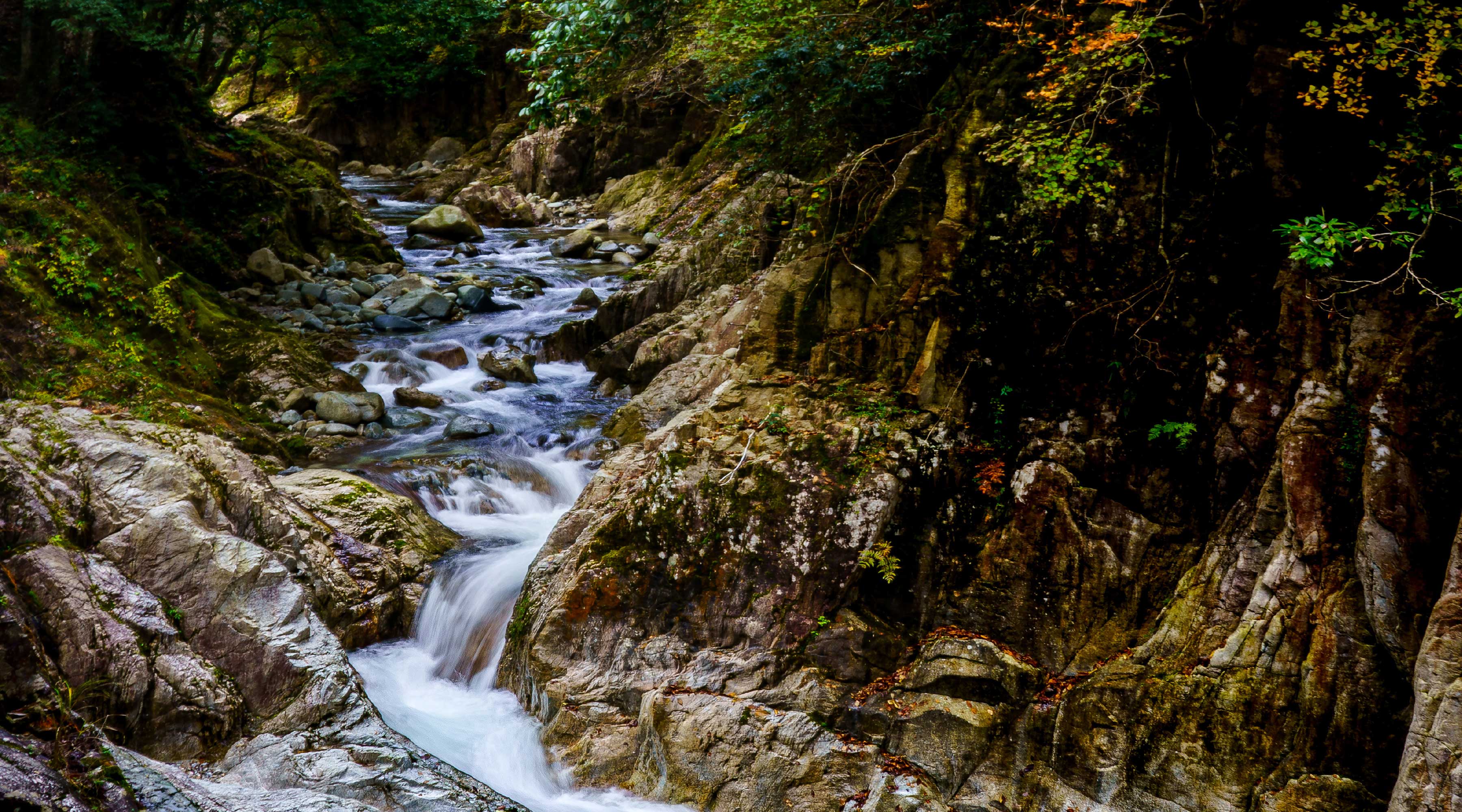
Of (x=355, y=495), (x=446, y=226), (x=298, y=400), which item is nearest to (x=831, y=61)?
(x=355, y=495)

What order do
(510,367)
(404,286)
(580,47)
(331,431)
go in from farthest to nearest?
(404,286) → (510,367) → (331,431) → (580,47)

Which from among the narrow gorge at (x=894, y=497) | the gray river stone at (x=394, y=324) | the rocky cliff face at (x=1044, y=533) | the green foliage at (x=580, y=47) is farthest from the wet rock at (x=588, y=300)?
the rocky cliff face at (x=1044, y=533)

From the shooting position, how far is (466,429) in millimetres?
10797

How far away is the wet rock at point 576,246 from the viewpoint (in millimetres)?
18969

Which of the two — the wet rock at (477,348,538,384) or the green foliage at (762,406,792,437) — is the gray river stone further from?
the green foliage at (762,406,792,437)

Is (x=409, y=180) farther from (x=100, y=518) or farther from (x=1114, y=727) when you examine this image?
(x=1114, y=727)

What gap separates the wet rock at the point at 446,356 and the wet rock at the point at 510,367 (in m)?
0.28

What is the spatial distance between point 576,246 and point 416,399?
27.3 ft

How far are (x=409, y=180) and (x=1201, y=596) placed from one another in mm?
29531

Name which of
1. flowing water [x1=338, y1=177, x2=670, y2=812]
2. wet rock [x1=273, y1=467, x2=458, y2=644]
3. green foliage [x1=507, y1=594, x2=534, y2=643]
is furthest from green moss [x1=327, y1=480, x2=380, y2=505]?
green foliage [x1=507, y1=594, x2=534, y2=643]

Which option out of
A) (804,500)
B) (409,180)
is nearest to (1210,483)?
(804,500)

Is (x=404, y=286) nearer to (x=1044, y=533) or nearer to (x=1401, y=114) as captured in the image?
(x=1044, y=533)

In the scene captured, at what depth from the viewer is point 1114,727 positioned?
16.8 feet

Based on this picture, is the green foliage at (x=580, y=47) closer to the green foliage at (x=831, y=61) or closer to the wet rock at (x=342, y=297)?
the green foliage at (x=831, y=61)
